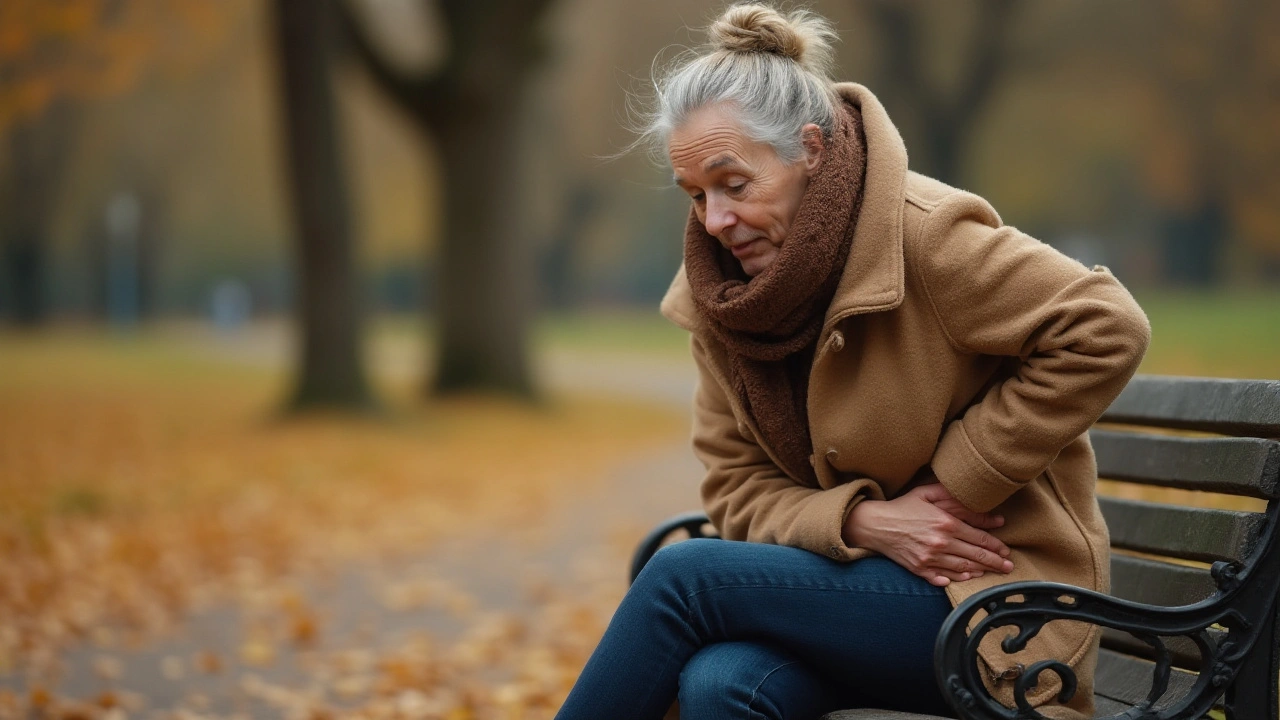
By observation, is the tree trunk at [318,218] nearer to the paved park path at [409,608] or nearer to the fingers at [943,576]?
the paved park path at [409,608]

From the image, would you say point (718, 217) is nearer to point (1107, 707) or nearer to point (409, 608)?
point (1107, 707)

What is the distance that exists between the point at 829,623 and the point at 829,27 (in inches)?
54.2

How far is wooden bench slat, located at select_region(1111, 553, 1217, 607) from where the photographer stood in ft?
9.36

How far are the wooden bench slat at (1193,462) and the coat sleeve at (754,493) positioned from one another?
0.69m

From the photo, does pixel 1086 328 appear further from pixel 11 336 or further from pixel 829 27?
pixel 11 336

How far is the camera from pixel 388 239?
A: 108 feet

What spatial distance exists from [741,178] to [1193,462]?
1.16m

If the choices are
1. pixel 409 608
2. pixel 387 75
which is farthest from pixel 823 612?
pixel 387 75

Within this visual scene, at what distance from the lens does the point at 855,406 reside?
283cm

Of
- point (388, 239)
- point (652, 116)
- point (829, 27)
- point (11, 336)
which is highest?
point (829, 27)

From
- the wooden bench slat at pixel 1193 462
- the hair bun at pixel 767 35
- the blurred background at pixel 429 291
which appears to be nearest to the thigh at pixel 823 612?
the wooden bench slat at pixel 1193 462

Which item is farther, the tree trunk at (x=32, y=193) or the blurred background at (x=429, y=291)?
the tree trunk at (x=32, y=193)

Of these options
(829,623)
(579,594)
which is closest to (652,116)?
(829,623)

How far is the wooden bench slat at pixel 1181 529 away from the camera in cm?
265
